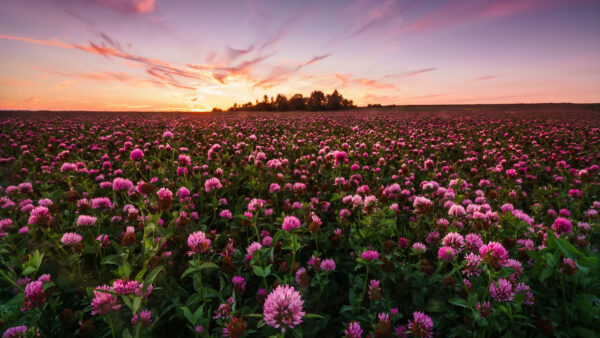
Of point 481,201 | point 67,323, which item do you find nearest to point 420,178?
point 481,201

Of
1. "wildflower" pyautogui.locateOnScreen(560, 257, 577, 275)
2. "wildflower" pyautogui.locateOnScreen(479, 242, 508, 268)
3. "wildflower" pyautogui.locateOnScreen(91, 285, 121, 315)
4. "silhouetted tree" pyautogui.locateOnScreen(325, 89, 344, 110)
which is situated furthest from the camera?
"silhouetted tree" pyautogui.locateOnScreen(325, 89, 344, 110)

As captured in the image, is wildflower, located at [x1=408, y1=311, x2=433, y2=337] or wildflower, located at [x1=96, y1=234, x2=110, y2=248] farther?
wildflower, located at [x1=96, y1=234, x2=110, y2=248]

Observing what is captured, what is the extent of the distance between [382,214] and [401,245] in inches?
12.4

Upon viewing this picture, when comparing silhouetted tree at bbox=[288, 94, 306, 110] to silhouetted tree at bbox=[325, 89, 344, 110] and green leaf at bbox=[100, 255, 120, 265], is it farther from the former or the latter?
green leaf at bbox=[100, 255, 120, 265]

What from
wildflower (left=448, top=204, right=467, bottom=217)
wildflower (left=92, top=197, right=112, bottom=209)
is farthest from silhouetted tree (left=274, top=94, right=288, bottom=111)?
wildflower (left=448, top=204, right=467, bottom=217)

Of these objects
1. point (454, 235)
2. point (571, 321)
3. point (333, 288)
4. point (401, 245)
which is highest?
point (454, 235)

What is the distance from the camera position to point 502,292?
58.9 inches

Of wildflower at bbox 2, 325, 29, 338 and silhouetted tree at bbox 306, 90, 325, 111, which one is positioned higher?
silhouetted tree at bbox 306, 90, 325, 111

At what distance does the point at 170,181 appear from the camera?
3797 mm

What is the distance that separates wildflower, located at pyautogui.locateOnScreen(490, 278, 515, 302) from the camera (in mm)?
1479

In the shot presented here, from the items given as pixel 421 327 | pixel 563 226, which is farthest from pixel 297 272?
pixel 563 226

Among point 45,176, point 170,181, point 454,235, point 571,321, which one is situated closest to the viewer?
point 571,321

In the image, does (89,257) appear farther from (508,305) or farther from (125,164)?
(508,305)

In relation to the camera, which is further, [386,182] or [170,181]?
[386,182]
